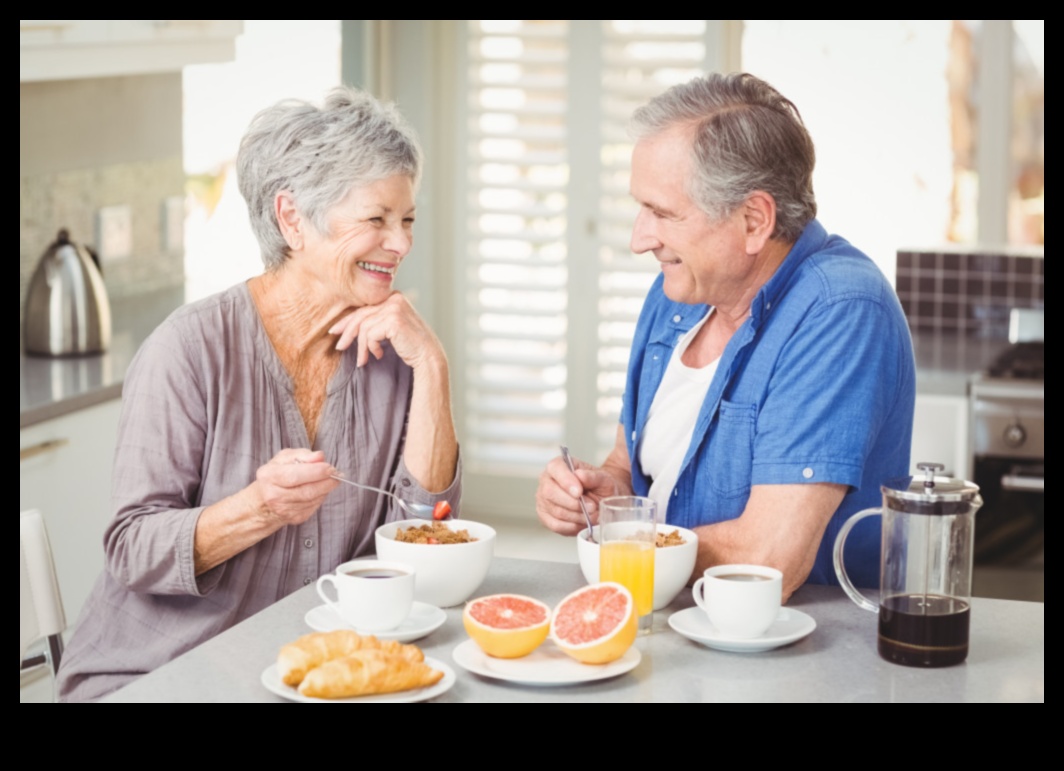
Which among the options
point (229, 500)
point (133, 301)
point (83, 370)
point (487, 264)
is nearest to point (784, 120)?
point (229, 500)

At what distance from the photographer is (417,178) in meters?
2.09

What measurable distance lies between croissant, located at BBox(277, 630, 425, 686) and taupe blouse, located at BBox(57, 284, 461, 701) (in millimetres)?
447

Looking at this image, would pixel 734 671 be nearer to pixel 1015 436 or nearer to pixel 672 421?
pixel 672 421

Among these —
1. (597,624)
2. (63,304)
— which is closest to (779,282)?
(597,624)

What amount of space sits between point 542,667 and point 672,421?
0.66 m

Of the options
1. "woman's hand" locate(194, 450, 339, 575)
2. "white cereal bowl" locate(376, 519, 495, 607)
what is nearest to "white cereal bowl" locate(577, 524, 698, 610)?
"white cereal bowl" locate(376, 519, 495, 607)

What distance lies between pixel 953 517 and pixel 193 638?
103 cm

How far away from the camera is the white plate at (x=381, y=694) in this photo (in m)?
1.36

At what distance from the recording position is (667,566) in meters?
1.64

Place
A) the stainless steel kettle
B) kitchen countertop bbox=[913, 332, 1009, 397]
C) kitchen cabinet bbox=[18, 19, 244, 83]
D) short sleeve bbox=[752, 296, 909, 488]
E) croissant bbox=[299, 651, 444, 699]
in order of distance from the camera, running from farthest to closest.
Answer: kitchen countertop bbox=[913, 332, 1009, 397] → the stainless steel kettle → kitchen cabinet bbox=[18, 19, 244, 83] → short sleeve bbox=[752, 296, 909, 488] → croissant bbox=[299, 651, 444, 699]

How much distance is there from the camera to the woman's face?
202cm

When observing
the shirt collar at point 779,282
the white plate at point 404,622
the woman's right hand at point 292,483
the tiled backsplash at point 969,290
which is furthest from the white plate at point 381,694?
the tiled backsplash at point 969,290

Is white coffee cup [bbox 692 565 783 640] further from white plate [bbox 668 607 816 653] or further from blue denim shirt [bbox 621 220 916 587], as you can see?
blue denim shirt [bbox 621 220 916 587]

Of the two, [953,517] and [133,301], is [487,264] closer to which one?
[133,301]
